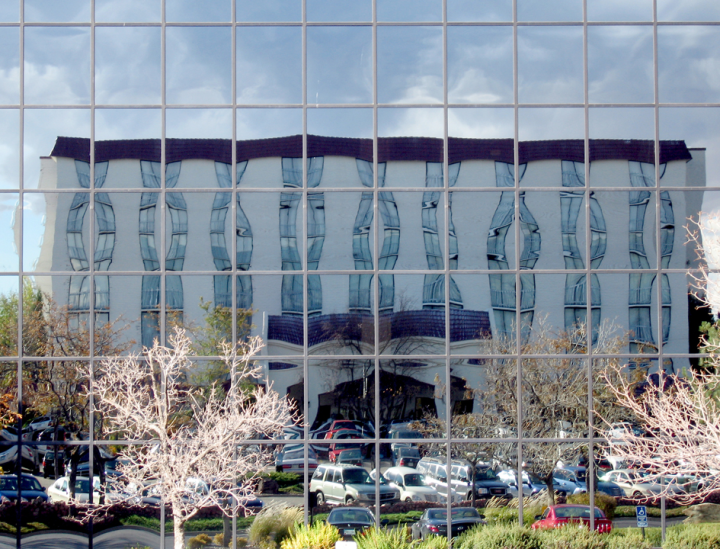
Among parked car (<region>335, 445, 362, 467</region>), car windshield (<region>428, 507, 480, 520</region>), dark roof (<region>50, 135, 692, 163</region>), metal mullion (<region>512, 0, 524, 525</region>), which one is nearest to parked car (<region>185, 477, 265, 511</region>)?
parked car (<region>335, 445, 362, 467</region>)

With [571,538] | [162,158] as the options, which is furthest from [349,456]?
[162,158]

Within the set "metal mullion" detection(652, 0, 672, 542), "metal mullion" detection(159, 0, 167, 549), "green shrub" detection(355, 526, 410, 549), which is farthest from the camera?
"metal mullion" detection(652, 0, 672, 542)

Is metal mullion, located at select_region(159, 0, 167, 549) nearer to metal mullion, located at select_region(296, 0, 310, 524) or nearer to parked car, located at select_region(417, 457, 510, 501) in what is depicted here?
metal mullion, located at select_region(296, 0, 310, 524)

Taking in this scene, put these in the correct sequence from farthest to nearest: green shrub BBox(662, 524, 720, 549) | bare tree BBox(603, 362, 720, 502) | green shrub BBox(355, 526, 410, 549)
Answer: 1. green shrub BBox(662, 524, 720, 549)
2. green shrub BBox(355, 526, 410, 549)
3. bare tree BBox(603, 362, 720, 502)

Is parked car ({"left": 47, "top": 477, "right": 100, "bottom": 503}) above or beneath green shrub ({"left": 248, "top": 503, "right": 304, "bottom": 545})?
above

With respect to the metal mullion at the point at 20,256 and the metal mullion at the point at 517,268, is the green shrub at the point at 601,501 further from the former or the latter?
the metal mullion at the point at 20,256

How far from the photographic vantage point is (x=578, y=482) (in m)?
15.6

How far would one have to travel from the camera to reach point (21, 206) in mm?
15773

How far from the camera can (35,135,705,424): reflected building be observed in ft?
50.9

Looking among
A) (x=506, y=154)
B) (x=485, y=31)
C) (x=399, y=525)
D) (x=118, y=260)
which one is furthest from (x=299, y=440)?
(x=485, y=31)

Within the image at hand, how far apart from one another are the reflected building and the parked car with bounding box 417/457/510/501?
130 centimetres

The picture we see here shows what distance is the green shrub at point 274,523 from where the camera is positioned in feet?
49.8

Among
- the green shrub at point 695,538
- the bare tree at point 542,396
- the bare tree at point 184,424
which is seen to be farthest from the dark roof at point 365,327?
the green shrub at point 695,538

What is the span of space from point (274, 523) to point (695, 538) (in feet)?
29.3
